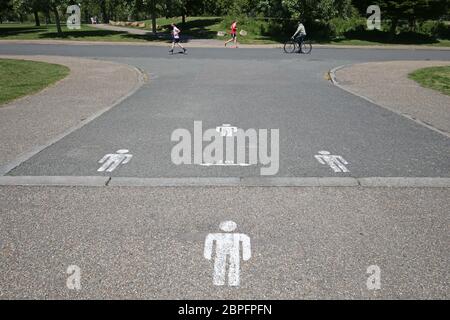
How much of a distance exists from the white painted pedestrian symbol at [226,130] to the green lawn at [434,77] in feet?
25.2

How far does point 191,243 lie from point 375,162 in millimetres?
3510

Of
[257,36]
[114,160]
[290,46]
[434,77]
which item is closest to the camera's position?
[114,160]

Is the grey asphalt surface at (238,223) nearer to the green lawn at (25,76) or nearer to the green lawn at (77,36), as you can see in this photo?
the green lawn at (25,76)

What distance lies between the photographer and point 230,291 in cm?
284

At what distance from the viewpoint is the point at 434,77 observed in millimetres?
13359

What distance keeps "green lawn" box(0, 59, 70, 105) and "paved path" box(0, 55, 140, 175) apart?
43 cm

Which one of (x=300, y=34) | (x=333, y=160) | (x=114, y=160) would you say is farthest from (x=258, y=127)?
(x=300, y=34)

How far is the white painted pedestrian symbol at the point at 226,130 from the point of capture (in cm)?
686

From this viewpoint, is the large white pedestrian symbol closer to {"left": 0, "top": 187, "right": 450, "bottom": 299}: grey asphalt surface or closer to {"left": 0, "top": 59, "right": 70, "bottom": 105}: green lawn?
{"left": 0, "top": 187, "right": 450, "bottom": 299}: grey asphalt surface

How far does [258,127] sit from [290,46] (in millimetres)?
18022

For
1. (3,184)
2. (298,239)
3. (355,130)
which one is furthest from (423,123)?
(3,184)

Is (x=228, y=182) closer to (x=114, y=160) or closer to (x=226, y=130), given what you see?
(x=114, y=160)
